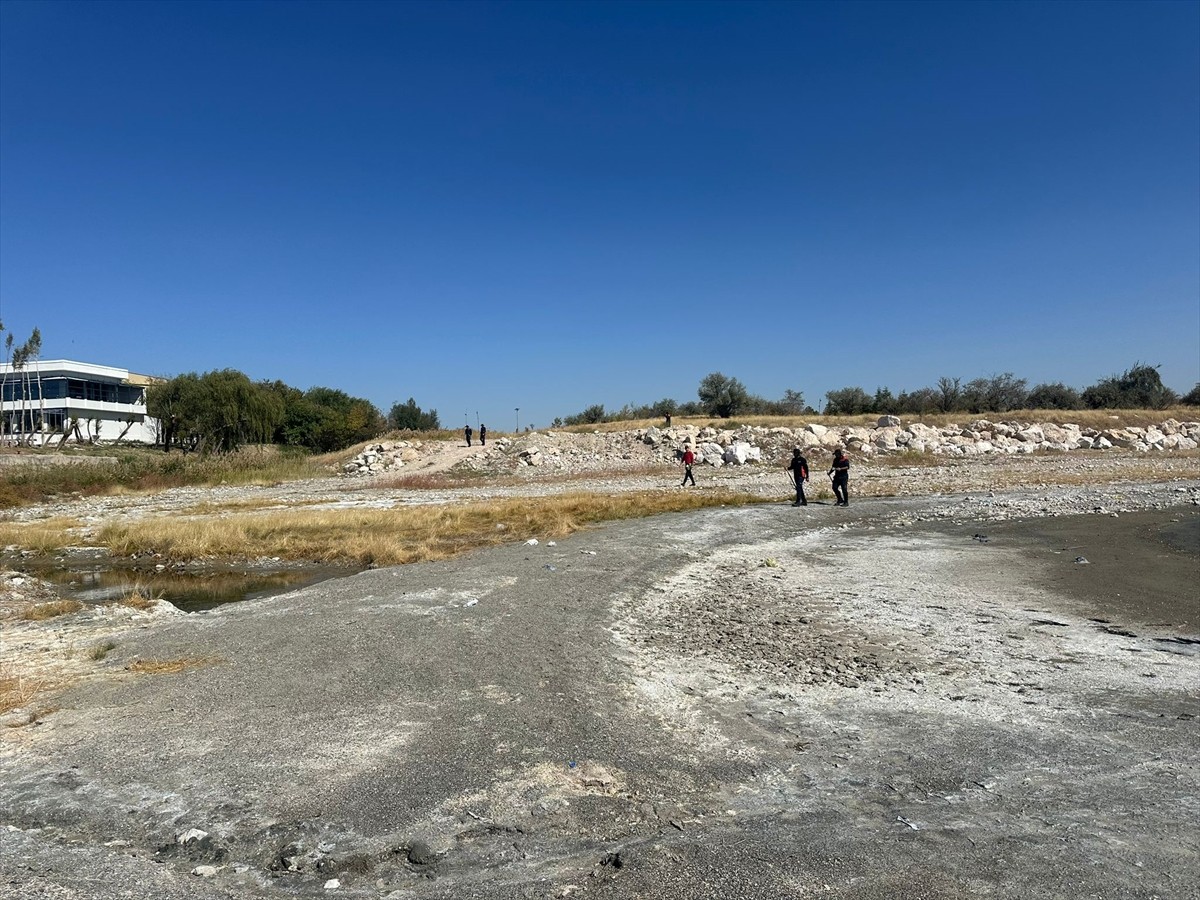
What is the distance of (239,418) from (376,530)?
45396 mm

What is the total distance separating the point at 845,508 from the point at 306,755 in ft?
72.7

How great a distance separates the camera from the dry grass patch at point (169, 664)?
7.96 m

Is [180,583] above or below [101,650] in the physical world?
below

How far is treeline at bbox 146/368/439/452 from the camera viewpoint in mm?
60375

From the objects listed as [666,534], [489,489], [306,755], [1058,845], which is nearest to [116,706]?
[306,755]

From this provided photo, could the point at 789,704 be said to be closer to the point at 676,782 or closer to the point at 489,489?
the point at 676,782

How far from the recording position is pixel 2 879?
3994mm

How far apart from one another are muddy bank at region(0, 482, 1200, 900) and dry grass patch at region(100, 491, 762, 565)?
729cm

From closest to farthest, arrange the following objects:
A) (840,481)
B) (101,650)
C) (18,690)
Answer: (18,690)
(101,650)
(840,481)

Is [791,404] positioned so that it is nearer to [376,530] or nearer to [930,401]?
[930,401]

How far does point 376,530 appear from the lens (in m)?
22.2

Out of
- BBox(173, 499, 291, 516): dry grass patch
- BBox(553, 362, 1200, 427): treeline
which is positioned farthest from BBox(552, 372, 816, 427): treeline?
BBox(173, 499, 291, 516): dry grass patch

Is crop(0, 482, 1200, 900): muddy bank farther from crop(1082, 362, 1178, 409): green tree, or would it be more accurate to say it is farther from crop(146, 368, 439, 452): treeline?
crop(1082, 362, 1178, 409): green tree

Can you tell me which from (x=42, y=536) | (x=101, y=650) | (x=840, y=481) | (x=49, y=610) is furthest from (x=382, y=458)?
(x=101, y=650)
